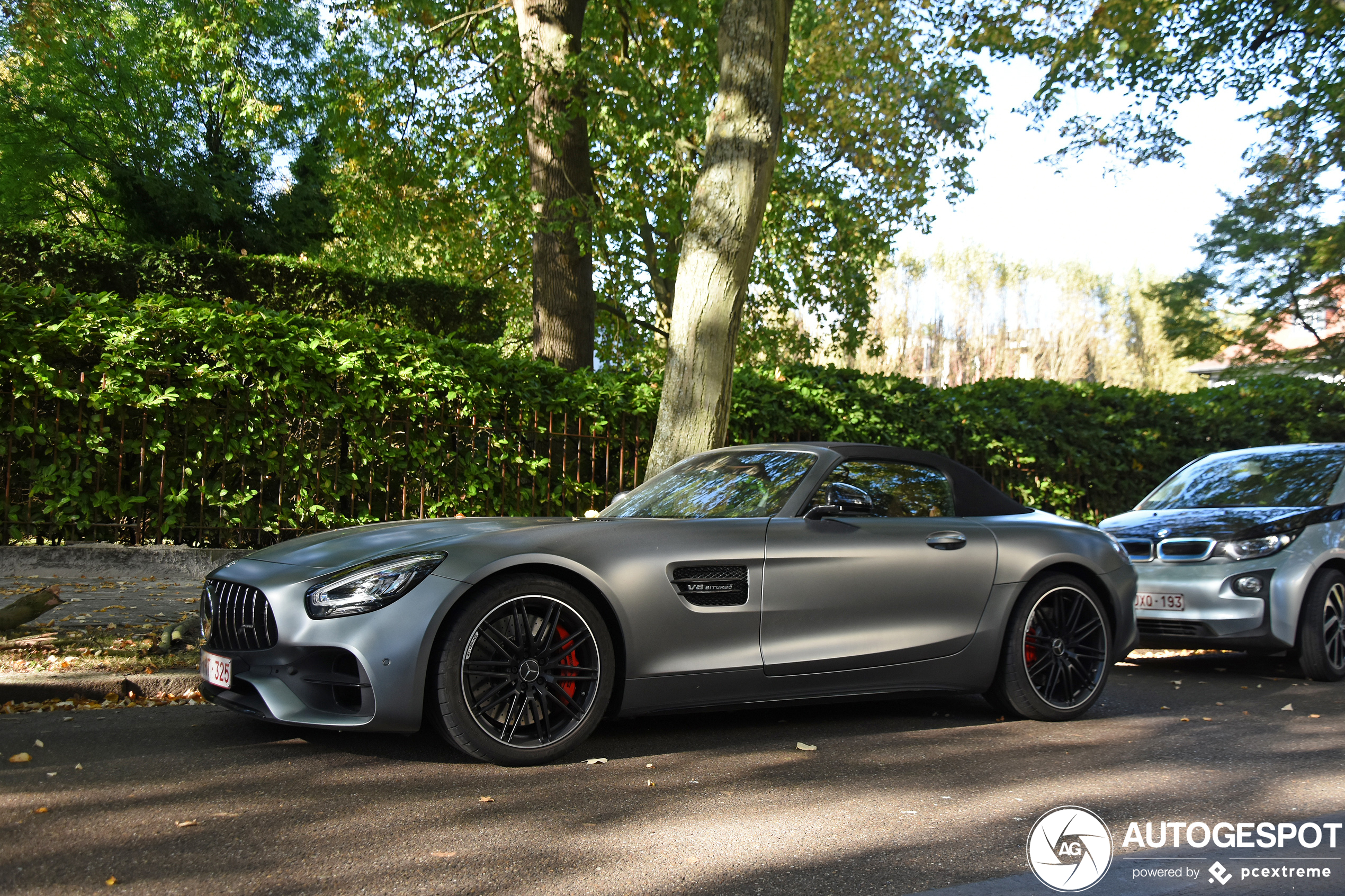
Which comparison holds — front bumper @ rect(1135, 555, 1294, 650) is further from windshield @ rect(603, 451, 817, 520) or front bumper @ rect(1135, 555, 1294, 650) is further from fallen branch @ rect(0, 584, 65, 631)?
fallen branch @ rect(0, 584, 65, 631)

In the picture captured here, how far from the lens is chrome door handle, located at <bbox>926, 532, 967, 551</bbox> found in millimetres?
5539

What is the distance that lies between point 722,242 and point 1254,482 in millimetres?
4634

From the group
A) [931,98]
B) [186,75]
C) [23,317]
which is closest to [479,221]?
[186,75]

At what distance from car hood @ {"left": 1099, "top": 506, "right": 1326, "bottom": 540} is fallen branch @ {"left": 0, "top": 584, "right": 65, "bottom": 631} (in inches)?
286

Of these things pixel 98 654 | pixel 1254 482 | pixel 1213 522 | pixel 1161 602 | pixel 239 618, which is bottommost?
pixel 98 654

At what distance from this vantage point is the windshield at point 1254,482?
8047 millimetres

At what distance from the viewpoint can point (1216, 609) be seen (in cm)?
729

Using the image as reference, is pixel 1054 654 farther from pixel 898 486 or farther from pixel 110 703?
pixel 110 703

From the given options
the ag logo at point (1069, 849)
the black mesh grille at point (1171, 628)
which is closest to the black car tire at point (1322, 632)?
the black mesh grille at point (1171, 628)

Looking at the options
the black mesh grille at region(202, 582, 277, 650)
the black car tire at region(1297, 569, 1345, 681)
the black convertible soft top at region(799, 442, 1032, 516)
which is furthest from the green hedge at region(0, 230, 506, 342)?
the black car tire at region(1297, 569, 1345, 681)

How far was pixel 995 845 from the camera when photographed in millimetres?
3580

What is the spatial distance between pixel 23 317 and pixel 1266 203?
21532 millimetres

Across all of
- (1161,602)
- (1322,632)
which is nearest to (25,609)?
(1161,602)

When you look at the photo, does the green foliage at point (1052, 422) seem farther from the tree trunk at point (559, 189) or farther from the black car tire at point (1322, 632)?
the black car tire at point (1322, 632)
